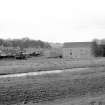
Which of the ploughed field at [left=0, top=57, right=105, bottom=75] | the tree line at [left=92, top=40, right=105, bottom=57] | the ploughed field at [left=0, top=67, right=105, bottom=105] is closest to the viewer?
the ploughed field at [left=0, top=67, right=105, bottom=105]

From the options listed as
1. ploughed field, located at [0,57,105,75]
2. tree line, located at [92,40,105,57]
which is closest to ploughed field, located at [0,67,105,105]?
ploughed field, located at [0,57,105,75]

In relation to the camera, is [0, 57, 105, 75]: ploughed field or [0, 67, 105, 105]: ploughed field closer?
[0, 67, 105, 105]: ploughed field

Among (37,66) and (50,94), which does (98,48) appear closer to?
(37,66)

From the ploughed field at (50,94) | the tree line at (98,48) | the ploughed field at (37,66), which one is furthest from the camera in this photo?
the tree line at (98,48)

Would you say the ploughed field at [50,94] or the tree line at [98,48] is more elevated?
the tree line at [98,48]

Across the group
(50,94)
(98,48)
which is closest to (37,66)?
(50,94)

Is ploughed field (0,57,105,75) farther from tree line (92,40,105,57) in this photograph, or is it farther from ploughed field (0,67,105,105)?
tree line (92,40,105,57)

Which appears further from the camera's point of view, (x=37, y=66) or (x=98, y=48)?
(x=98, y=48)

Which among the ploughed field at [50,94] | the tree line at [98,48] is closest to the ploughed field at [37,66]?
the ploughed field at [50,94]

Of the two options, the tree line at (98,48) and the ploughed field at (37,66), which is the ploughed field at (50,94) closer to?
the ploughed field at (37,66)

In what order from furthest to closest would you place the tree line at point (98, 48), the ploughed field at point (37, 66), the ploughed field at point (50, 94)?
the tree line at point (98, 48) < the ploughed field at point (37, 66) < the ploughed field at point (50, 94)

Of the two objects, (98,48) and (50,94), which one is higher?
(98,48)

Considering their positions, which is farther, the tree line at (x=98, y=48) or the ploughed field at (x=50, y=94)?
the tree line at (x=98, y=48)

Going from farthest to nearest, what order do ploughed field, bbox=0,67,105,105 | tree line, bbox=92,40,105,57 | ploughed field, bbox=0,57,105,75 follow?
tree line, bbox=92,40,105,57 < ploughed field, bbox=0,57,105,75 < ploughed field, bbox=0,67,105,105
